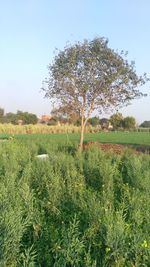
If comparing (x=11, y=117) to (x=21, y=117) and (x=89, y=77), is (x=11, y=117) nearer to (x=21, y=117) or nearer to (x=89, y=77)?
(x=21, y=117)

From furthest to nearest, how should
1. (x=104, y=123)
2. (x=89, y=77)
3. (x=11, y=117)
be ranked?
(x=104, y=123), (x=11, y=117), (x=89, y=77)

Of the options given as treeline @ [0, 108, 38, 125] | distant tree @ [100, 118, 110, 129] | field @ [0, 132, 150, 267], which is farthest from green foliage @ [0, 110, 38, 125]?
field @ [0, 132, 150, 267]

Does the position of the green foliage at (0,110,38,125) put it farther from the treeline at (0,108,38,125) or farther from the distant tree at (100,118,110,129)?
the distant tree at (100,118,110,129)

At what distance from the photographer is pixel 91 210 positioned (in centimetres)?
499

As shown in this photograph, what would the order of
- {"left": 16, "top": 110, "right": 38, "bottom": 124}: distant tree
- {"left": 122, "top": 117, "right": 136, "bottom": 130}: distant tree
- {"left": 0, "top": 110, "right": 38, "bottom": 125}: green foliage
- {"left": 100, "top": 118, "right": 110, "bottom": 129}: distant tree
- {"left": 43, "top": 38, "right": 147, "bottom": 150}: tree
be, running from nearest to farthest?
{"left": 43, "top": 38, "right": 147, "bottom": 150}: tree → {"left": 100, "top": 118, "right": 110, "bottom": 129}: distant tree → {"left": 0, "top": 110, "right": 38, "bottom": 125}: green foliage → {"left": 16, "top": 110, "right": 38, "bottom": 124}: distant tree → {"left": 122, "top": 117, "right": 136, "bottom": 130}: distant tree

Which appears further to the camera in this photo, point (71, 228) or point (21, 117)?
point (21, 117)


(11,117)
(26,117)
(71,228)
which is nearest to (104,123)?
(26,117)

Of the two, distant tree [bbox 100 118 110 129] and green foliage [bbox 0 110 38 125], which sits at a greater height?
green foliage [bbox 0 110 38 125]

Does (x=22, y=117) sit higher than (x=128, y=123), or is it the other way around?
(x=22, y=117)

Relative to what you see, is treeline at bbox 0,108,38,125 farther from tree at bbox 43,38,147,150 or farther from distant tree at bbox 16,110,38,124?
tree at bbox 43,38,147,150

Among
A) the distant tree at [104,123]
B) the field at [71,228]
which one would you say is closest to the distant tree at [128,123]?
the distant tree at [104,123]

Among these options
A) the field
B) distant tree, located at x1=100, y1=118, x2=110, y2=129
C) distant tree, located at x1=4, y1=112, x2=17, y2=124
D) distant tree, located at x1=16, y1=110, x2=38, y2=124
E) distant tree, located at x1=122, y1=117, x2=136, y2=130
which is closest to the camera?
the field

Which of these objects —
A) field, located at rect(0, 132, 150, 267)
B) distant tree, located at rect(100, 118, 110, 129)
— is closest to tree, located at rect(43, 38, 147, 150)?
field, located at rect(0, 132, 150, 267)

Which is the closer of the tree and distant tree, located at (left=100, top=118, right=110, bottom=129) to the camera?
the tree
